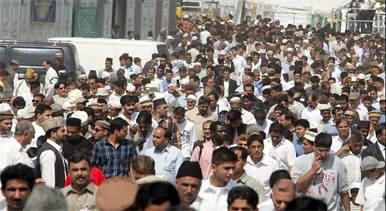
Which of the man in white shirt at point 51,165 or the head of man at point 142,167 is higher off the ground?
the head of man at point 142,167

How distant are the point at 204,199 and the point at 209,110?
25.0ft

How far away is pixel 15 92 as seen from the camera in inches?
780

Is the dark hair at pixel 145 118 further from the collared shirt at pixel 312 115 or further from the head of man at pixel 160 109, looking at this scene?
the collared shirt at pixel 312 115

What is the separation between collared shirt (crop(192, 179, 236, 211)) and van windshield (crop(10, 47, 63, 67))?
1573 cm

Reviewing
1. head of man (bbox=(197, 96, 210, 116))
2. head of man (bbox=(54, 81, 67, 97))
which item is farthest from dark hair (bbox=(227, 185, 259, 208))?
head of man (bbox=(54, 81, 67, 97))

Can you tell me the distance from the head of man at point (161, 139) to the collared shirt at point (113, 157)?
255 mm

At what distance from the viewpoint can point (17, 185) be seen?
26.6 ft

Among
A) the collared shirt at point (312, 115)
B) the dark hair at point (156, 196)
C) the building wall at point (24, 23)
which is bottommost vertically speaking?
the collared shirt at point (312, 115)

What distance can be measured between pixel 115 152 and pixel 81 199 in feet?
9.87

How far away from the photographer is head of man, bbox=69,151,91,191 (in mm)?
9461

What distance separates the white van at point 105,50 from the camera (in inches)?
1119

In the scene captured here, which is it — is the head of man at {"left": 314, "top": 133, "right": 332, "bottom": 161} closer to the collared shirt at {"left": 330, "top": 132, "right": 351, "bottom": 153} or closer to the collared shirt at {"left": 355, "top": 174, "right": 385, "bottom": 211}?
the collared shirt at {"left": 355, "top": 174, "right": 385, "bottom": 211}

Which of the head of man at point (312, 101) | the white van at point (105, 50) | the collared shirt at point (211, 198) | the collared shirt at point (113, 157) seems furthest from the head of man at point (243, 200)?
the white van at point (105, 50)

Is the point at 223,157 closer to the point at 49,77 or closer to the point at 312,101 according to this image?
the point at 312,101
